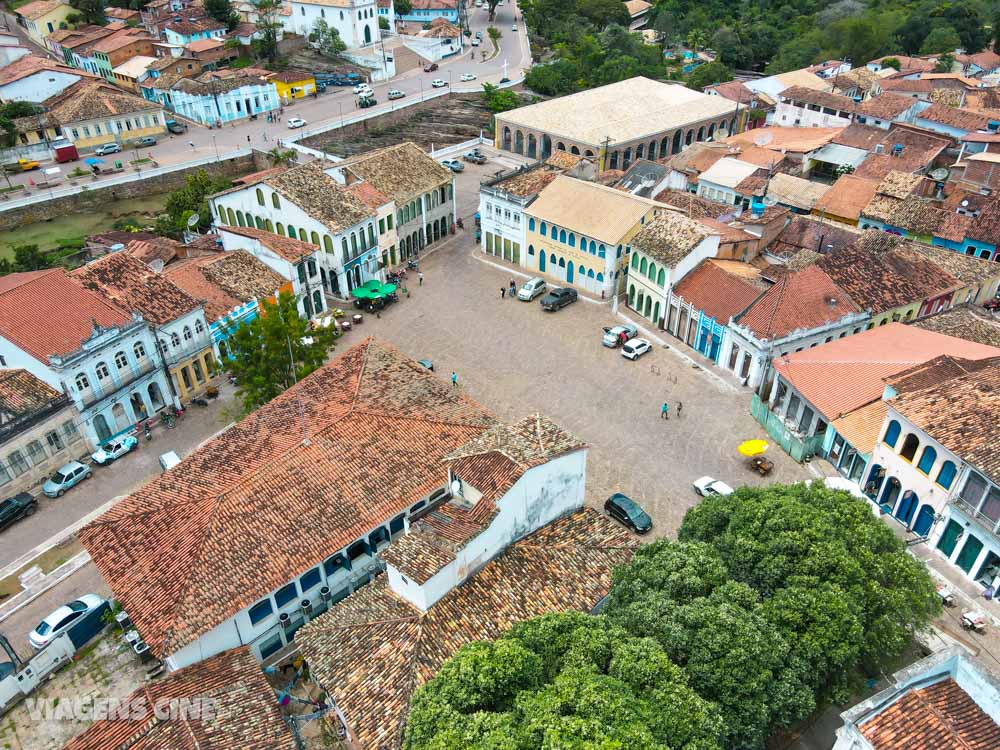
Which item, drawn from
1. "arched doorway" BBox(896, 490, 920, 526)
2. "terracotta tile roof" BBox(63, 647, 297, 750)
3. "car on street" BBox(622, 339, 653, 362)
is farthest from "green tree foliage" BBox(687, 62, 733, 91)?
"terracotta tile roof" BBox(63, 647, 297, 750)

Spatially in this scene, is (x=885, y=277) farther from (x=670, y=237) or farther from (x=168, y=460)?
(x=168, y=460)

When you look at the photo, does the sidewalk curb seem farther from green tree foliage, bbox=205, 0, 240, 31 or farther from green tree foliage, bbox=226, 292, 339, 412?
green tree foliage, bbox=205, 0, 240, 31

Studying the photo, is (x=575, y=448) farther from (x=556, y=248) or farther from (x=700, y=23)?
(x=700, y=23)

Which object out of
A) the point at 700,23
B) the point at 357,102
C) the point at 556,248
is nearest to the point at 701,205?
the point at 556,248

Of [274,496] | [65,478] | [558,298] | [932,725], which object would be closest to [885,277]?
[558,298]

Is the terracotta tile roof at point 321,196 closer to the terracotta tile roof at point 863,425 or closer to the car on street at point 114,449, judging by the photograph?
the car on street at point 114,449

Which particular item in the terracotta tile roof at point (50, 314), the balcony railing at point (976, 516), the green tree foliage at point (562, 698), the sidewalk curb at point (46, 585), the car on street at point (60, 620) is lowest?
the sidewalk curb at point (46, 585)

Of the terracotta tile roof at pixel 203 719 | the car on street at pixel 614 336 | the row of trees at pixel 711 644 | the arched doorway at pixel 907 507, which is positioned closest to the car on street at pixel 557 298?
the car on street at pixel 614 336
